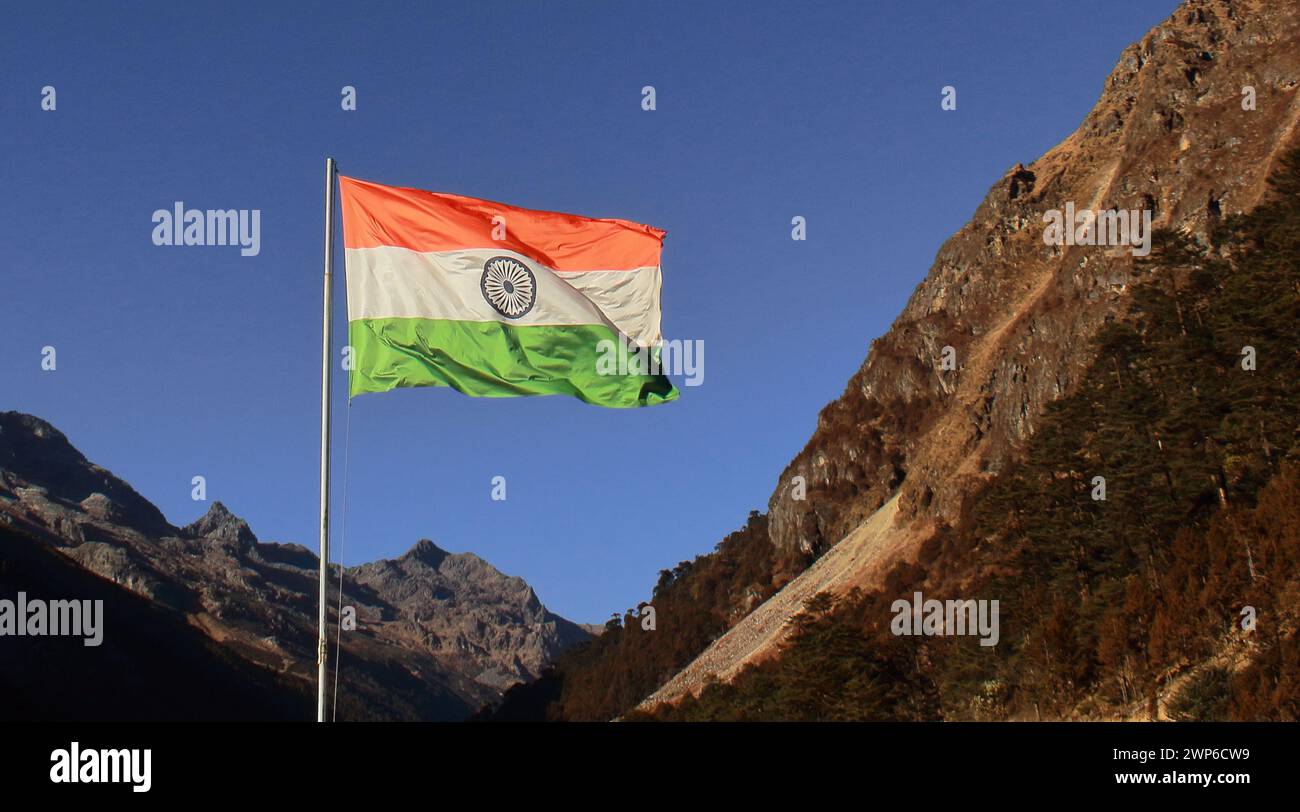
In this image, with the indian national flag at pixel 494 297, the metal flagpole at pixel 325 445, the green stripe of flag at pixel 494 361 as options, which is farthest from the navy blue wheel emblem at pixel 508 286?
the metal flagpole at pixel 325 445

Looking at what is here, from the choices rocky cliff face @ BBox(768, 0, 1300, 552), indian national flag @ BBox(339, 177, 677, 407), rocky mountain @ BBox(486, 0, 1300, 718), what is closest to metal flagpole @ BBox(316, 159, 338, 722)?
indian national flag @ BBox(339, 177, 677, 407)

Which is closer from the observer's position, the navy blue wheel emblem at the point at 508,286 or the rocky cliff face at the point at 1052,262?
the navy blue wheel emblem at the point at 508,286

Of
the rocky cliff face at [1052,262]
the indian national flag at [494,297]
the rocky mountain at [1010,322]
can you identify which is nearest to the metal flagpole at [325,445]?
the indian national flag at [494,297]

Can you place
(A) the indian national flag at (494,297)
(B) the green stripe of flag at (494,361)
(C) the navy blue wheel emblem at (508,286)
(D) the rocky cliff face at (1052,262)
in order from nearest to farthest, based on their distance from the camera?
(B) the green stripe of flag at (494,361), (A) the indian national flag at (494,297), (C) the navy blue wheel emblem at (508,286), (D) the rocky cliff face at (1052,262)

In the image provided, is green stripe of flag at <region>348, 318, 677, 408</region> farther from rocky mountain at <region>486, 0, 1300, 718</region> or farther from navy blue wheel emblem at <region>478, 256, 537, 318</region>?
rocky mountain at <region>486, 0, 1300, 718</region>

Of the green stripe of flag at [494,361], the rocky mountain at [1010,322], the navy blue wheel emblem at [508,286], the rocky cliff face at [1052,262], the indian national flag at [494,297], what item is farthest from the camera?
the rocky cliff face at [1052,262]

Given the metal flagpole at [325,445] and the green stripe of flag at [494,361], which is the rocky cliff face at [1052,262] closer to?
the green stripe of flag at [494,361]

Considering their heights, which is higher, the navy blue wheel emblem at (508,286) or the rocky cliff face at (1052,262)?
the rocky cliff face at (1052,262)
